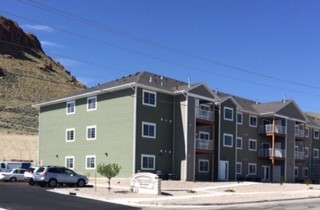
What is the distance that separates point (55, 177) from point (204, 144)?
1746 cm

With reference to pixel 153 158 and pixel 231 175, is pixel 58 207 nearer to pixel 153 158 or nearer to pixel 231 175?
pixel 153 158

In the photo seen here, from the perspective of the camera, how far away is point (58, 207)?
73.5 feet

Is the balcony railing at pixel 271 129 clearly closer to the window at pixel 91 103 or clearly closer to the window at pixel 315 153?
the window at pixel 315 153

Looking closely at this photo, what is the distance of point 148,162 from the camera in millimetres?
45250

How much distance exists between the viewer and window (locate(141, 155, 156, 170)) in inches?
1759

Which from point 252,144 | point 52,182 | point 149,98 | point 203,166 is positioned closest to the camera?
point 52,182

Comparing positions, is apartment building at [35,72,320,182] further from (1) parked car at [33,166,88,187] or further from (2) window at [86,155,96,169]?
(1) parked car at [33,166,88,187]

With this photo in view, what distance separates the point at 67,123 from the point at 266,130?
77.7 ft

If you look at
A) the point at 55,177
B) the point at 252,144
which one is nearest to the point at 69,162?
the point at 55,177

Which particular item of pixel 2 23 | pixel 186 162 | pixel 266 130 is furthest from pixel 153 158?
pixel 2 23

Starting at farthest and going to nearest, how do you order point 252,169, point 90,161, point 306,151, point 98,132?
1. point 306,151
2. point 252,169
3. point 90,161
4. point 98,132

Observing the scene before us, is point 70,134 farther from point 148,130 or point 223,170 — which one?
point 223,170

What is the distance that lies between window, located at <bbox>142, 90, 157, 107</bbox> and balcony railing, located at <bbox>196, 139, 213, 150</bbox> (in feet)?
19.8

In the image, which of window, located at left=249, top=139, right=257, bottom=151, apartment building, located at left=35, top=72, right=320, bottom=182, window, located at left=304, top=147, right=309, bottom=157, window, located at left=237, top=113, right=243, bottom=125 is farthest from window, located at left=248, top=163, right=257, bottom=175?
window, located at left=304, top=147, right=309, bottom=157
